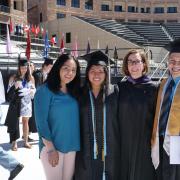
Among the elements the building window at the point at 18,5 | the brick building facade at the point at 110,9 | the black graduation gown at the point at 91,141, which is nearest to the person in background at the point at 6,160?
the black graduation gown at the point at 91,141

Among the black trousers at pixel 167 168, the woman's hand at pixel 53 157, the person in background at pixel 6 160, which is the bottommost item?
the person in background at pixel 6 160

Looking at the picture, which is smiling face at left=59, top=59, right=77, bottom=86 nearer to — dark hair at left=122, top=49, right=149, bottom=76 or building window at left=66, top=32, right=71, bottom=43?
dark hair at left=122, top=49, right=149, bottom=76

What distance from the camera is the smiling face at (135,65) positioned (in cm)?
384

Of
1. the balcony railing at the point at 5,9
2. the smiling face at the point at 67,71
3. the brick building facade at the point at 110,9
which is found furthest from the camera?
the brick building facade at the point at 110,9

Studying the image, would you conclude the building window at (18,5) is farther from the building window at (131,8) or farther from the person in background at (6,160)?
the person in background at (6,160)

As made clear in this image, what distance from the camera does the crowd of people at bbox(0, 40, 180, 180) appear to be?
3594 millimetres

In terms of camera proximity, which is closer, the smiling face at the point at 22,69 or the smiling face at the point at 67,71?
the smiling face at the point at 67,71

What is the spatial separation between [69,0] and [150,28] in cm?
1335

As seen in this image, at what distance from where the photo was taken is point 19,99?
24.8 feet

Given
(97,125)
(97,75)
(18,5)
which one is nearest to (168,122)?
(97,125)

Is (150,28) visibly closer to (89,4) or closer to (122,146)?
(89,4)

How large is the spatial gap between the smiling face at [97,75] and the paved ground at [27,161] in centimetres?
243

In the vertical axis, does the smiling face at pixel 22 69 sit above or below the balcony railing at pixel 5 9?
below

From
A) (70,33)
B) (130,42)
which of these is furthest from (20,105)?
(70,33)
